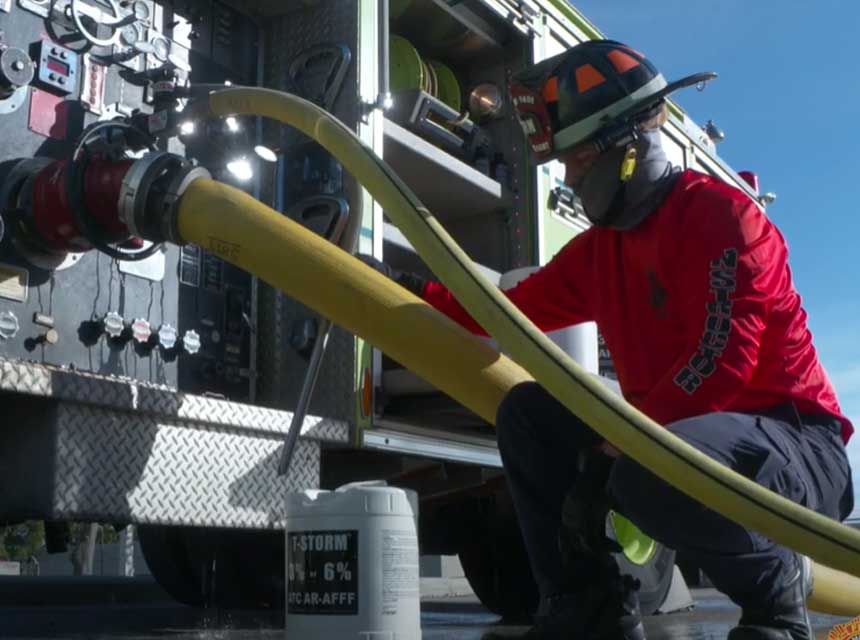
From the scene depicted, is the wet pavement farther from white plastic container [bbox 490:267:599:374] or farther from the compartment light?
the compartment light

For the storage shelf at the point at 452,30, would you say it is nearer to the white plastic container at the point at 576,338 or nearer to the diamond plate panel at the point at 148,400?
the white plastic container at the point at 576,338

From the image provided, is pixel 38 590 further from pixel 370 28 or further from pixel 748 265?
pixel 748 265

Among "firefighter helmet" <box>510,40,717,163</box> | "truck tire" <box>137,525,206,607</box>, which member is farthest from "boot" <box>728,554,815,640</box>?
"truck tire" <box>137,525,206,607</box>

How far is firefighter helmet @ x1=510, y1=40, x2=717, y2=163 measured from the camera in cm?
267

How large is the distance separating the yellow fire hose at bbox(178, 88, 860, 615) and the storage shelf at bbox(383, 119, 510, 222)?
929 mm

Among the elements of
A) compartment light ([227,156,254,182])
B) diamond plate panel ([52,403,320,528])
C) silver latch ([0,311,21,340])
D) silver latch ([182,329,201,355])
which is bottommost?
diamond plate panel ([52,403,320,528])

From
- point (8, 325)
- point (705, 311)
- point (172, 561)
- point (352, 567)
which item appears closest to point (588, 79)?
point (705, 311)

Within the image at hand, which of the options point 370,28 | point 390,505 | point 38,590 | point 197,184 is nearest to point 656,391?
point 390,505

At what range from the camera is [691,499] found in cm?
219

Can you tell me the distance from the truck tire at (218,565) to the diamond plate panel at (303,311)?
0.76 m

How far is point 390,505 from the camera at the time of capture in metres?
2.59

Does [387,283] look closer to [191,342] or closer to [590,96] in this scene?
[590,96]

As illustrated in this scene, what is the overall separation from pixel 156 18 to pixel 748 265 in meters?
2.19

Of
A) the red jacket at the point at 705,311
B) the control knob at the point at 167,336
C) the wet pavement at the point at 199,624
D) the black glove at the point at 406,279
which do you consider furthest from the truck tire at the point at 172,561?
the red jacket at the point at 705,311
